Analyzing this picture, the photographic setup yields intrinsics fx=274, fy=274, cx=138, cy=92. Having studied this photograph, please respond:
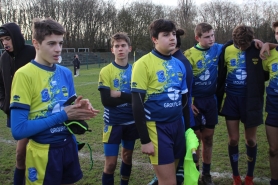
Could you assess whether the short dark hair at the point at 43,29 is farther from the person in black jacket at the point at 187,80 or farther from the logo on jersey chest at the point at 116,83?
the person in black jacket at the point at 187,80

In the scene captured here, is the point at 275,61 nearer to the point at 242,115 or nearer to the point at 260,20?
the point at 242,115

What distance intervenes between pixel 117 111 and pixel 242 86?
1.82 metres

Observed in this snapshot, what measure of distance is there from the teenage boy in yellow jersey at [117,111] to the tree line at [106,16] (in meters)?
37.6

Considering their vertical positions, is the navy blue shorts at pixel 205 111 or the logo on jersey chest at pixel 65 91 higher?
the logo on jersey chest at pixel 65 91

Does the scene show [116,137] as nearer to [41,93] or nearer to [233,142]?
[41,93]

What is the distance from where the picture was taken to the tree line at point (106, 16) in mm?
45906

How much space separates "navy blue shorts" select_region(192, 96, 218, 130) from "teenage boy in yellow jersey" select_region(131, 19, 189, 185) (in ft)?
4.01

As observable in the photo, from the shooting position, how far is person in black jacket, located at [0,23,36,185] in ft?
11.0

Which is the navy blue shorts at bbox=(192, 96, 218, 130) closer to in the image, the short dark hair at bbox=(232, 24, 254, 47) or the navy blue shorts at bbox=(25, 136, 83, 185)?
the short dark hair at bbox=(232, 24, 254, 47)

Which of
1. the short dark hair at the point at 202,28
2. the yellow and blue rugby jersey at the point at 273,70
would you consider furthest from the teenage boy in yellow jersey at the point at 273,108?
the short dark hair at the point at 202,28

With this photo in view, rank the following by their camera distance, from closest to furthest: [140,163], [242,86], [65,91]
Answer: [65,91] < [242,86] < [140,163]

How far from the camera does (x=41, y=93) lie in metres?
2.37

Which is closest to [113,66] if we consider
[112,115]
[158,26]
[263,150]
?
[112,115]

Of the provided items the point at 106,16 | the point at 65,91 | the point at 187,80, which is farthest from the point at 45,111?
the point at 106,16
